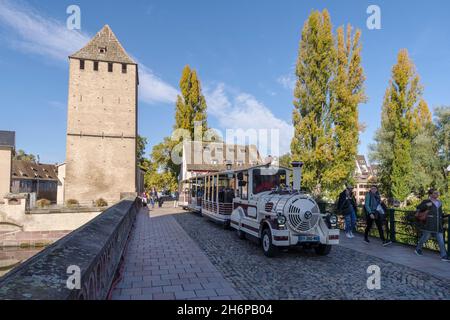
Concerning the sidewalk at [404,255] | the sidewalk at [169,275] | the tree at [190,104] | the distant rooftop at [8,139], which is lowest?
the sidewalk at [404,255]

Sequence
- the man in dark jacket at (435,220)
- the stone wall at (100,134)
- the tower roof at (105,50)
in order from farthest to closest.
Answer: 1. the tower roof at (105,50)
2. the stone wall at (100,134)
3. the man in dark jacket at (435,220)

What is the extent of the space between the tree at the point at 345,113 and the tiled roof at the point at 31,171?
164 feet

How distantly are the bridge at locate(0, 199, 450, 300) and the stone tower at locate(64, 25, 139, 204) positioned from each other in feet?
77.4

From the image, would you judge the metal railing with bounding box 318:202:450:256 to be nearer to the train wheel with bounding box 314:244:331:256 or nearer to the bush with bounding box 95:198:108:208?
the train wheel with bounding box 314:244:331:256

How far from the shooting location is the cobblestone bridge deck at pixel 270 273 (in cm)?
490

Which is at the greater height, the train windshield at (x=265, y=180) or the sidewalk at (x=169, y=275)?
the train windshield at (x=265, y=180)

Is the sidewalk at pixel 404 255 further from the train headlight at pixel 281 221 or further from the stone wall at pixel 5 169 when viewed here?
the stone wall at pixel 5 169

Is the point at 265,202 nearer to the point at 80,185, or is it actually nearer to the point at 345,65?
the point at 345,65

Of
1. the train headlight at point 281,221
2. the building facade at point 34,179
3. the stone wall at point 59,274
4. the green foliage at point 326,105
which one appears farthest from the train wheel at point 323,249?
the building facade at point 34,179

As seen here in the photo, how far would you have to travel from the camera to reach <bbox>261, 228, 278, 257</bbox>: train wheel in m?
7.38

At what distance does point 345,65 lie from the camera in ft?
69.2

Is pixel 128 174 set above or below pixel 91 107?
below
